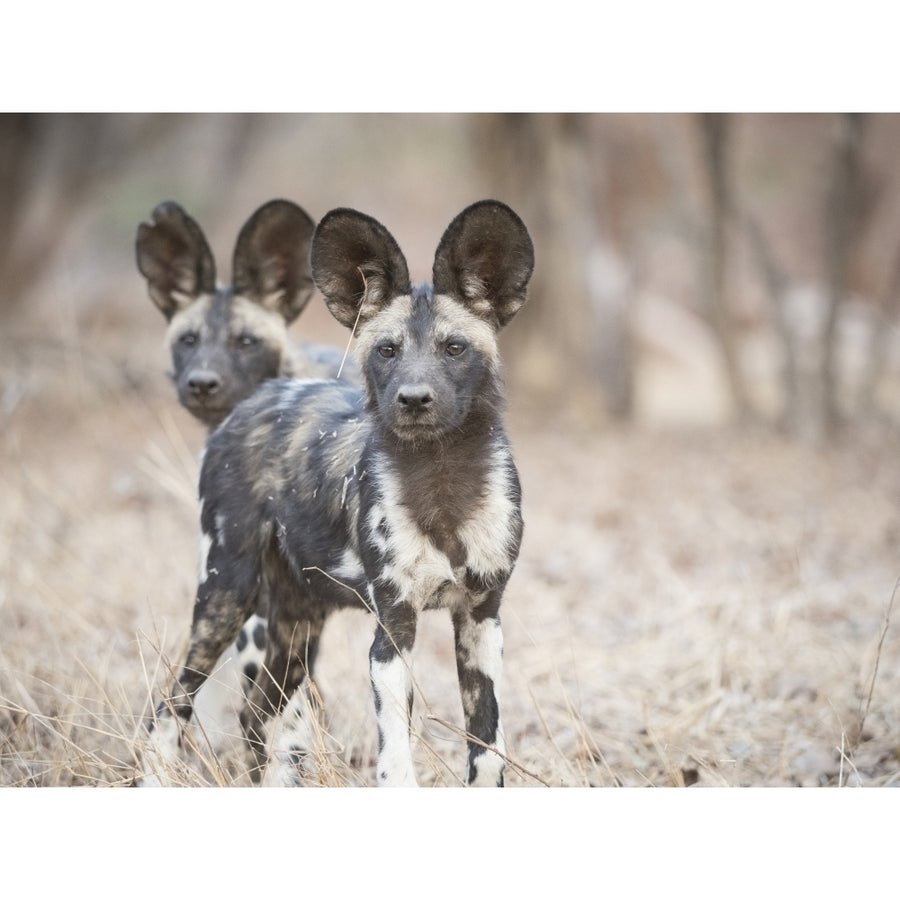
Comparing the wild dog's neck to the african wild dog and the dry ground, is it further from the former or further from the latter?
the dry ground

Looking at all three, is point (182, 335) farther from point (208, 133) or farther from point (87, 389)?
point (208, 133)

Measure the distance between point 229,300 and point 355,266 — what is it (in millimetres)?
1698

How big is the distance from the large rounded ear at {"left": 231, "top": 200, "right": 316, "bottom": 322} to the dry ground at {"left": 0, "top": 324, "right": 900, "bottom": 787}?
875mm

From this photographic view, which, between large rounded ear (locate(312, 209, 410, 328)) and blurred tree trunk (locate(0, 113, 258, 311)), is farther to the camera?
blurred tree trunk (locate(0, 113, 258, 311))

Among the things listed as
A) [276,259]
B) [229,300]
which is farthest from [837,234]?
[229,300]

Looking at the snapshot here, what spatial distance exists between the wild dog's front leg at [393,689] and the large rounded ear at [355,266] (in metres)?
0.89

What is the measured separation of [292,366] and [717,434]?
6396mm

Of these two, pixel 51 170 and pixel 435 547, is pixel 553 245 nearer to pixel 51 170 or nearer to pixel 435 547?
pixel 51 170

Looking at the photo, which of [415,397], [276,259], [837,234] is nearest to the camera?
[415,397]

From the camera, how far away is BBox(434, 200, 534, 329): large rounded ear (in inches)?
126

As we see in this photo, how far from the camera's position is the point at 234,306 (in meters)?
4.94

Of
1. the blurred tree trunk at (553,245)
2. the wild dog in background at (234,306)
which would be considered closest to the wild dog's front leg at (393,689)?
the wild dog in background at (234,306)

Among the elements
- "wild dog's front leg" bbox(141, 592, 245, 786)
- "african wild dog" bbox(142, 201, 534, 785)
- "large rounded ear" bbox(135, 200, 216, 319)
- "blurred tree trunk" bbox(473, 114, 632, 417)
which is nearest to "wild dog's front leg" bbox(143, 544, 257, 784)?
"wild dog's front leg" bbox(141, 592, 245, 786)
